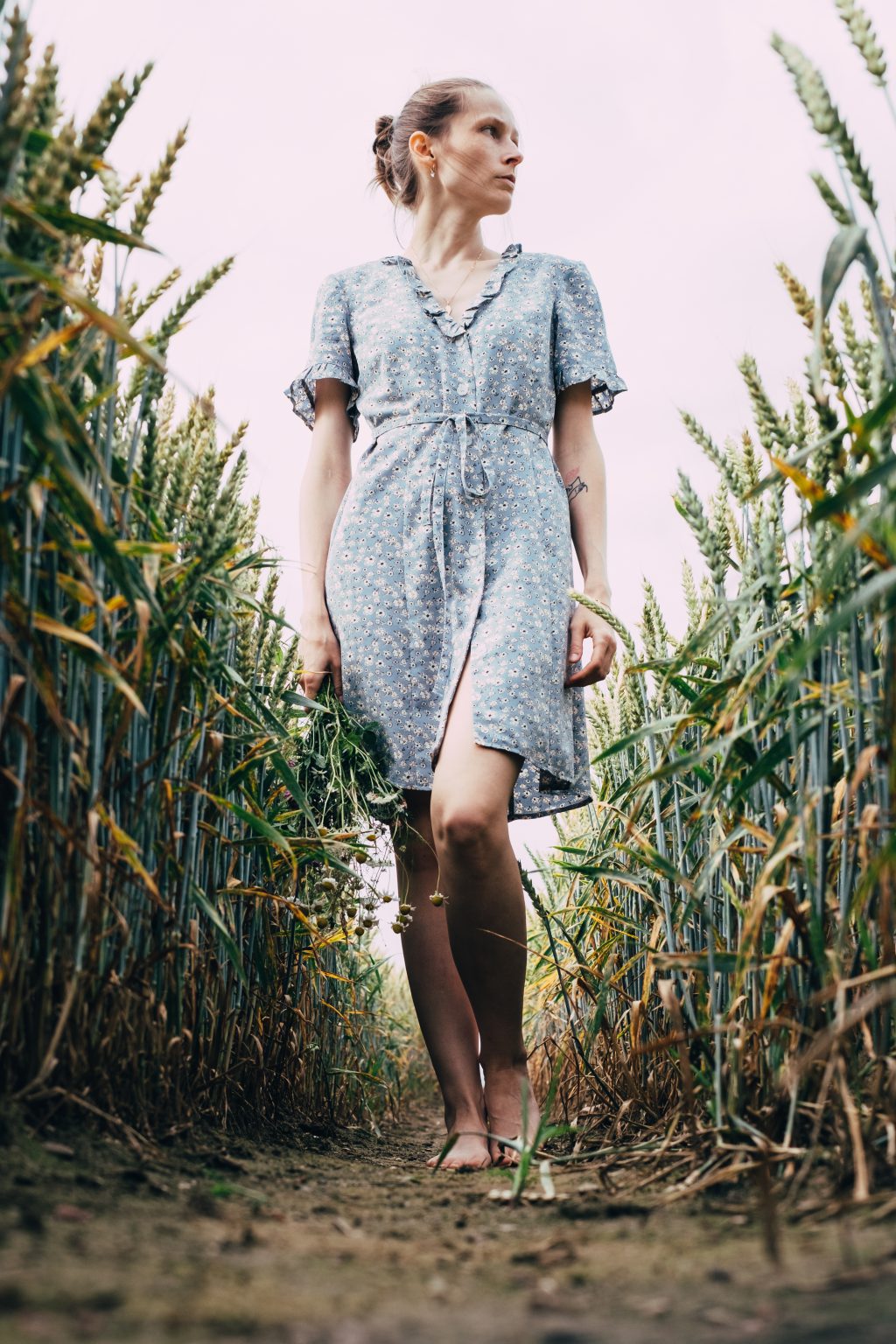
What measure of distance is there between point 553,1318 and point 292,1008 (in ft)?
3.70

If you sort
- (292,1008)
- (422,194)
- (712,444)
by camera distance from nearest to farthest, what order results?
(712,444), (292,1008), (422,194)

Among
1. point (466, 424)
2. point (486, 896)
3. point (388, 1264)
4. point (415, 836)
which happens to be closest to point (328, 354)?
point (466, 424)

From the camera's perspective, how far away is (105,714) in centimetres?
110

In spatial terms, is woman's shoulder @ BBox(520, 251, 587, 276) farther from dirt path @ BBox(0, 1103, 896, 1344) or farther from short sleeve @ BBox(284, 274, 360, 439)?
dirt path @ BBox(0, 1103, 896, 1344)

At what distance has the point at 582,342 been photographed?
6.32ft

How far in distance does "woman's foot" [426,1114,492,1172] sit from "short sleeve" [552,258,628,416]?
1.16m

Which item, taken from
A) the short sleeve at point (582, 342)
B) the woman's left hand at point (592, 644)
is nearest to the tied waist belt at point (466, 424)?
the short sleeve at point (582, 342)

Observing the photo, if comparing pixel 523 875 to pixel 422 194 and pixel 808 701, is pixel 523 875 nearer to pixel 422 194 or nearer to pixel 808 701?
pixel 808 701

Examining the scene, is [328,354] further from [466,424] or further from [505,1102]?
[505,1102]

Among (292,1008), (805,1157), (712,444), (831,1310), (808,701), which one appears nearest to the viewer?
(831,1310)

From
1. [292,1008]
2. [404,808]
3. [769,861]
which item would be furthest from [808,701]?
[292,1008]

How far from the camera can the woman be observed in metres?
1.63

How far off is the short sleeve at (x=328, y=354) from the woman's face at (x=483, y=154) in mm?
272

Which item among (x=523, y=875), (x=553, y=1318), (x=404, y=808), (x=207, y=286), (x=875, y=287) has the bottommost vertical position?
(x=553, y=1318)
